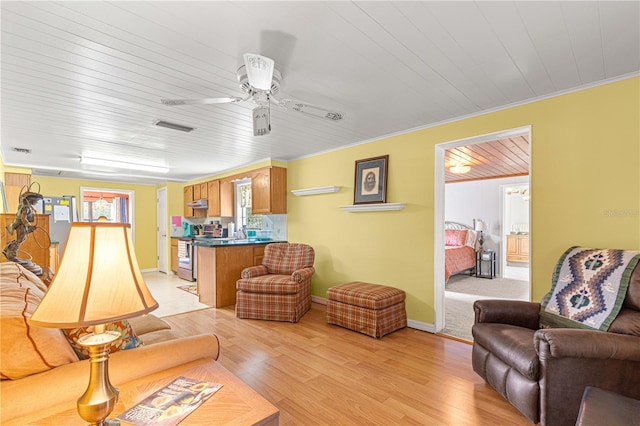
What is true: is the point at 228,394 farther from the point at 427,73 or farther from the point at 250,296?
the point at 250,296

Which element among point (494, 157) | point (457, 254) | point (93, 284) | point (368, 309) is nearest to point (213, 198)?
point (368, 309)

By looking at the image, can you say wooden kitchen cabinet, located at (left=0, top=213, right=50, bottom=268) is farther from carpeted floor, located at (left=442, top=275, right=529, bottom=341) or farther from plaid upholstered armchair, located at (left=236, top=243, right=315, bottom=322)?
carpeted floor, located at (left=442, top=275, right=529, bottom=341)

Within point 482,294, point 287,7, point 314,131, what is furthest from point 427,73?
point 482,294

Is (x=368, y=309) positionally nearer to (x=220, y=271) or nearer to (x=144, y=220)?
(x=220, y=271)

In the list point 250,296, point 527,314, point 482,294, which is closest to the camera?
point 527,314

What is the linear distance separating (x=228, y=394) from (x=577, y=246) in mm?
2759

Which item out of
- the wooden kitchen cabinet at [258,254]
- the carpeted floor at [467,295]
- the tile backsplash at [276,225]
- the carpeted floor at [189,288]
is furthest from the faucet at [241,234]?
the carpeted floor at [467,295]

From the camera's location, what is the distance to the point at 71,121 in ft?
10.0

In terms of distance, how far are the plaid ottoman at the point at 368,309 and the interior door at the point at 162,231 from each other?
17.5 ft

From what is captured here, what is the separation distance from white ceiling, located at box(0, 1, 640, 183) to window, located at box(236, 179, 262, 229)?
111 inches

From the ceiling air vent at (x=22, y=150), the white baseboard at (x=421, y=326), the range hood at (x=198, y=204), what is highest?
the ceiling air vent at (x=22, y=150)

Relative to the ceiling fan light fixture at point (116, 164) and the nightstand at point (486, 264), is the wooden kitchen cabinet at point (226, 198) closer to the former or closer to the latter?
the ceiling fan light fixture at point (116, 164)

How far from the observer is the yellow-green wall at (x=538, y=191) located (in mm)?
2295

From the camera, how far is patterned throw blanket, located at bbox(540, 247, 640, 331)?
1951 millimetres
